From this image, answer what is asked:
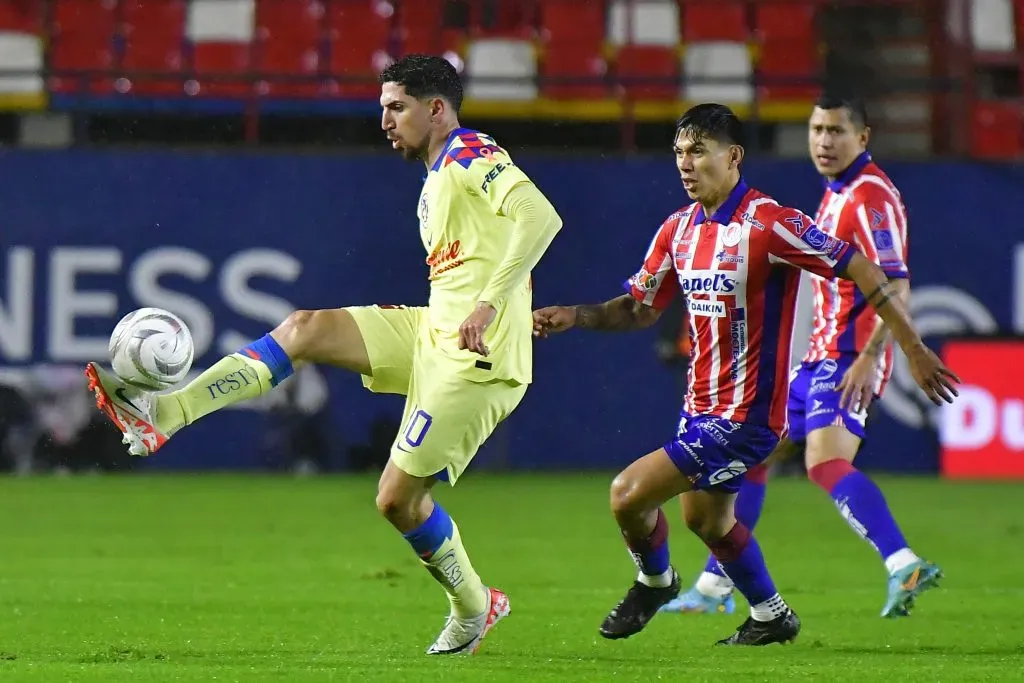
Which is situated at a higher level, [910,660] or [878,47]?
[878,47]

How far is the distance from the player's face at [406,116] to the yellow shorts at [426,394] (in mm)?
626

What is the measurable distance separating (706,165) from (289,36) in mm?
10802

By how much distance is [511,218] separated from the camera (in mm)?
5836

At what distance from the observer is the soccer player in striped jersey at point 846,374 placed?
7012mm

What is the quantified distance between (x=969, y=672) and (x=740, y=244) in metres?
1.66

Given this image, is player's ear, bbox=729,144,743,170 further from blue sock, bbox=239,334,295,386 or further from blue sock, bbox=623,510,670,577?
blue sock, bbox=239,334,295,386

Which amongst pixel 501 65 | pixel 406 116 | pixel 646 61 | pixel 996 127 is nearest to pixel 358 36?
pixel 501 65

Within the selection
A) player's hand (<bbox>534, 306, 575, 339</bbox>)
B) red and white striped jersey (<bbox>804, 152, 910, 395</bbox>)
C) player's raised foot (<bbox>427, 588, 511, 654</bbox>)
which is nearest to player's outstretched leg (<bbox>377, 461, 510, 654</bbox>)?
player's raised foot (<bbox>427, 588, 511, 654</bbox>)

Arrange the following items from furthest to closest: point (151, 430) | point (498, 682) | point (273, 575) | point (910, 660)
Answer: point (273, 575), point (910, 660), point (151, 430), point (498, 682)

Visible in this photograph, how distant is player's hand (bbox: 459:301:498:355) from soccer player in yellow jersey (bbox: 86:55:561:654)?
4 cm

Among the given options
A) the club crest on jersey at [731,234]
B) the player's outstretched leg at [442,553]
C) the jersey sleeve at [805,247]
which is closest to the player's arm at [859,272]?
the jersey sleeve at [805,247]

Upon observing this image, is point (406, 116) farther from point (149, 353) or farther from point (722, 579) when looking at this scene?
point (722, 579)

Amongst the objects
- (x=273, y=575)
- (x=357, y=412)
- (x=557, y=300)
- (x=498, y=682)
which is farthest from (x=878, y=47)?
(x=498, y=682)

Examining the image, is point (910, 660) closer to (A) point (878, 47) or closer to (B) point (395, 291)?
(B) point (395, 291)
